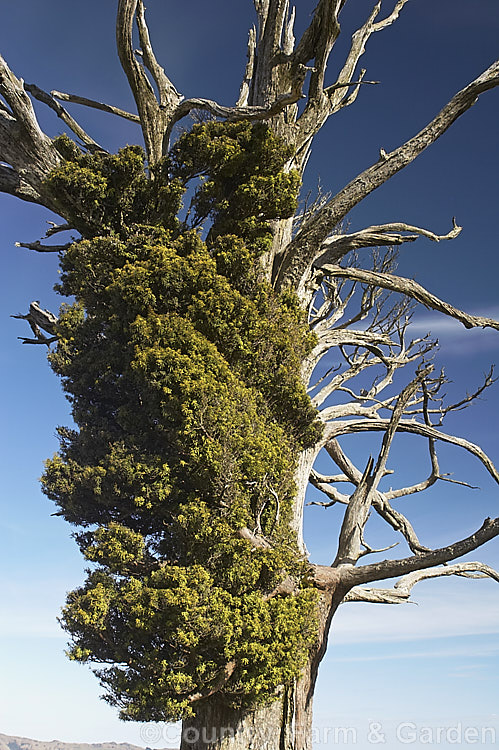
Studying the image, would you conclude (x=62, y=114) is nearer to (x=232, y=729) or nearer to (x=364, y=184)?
(x=364, y=184)

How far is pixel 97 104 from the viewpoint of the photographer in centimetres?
1175

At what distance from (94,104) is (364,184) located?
522cm

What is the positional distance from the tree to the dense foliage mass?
3cm

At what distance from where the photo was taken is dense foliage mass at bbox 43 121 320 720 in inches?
291

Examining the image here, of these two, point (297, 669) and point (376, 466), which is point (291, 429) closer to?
point (376, 466)

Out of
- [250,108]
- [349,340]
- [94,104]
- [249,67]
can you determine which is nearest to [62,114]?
[94,104]

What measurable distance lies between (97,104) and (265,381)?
6.54 meters

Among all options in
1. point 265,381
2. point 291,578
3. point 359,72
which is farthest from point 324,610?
point 359,72

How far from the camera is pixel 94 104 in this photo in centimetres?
1173

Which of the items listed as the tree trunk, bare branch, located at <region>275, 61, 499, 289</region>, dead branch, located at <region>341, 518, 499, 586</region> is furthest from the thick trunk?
bare branch, located at <region>275, 61, 499, 289</region>

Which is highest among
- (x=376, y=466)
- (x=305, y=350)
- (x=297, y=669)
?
(x=305, y=350)

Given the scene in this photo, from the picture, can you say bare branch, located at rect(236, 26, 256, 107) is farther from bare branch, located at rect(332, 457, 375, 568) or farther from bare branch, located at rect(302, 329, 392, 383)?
bare branch, located at rect(332, 457, 375, 568)

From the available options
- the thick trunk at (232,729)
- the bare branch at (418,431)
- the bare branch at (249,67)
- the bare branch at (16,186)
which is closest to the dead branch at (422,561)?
the thick trunk at (232,729)

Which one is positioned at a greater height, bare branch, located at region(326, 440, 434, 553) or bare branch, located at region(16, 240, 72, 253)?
bare branch, located at region(16, 240, 72, 253)
